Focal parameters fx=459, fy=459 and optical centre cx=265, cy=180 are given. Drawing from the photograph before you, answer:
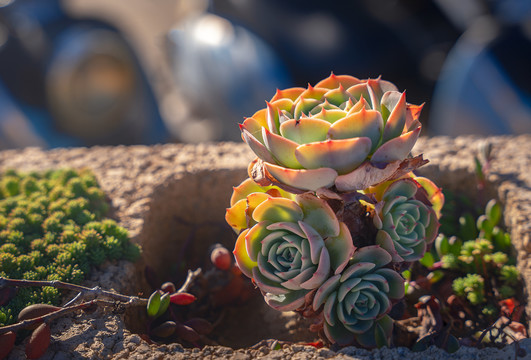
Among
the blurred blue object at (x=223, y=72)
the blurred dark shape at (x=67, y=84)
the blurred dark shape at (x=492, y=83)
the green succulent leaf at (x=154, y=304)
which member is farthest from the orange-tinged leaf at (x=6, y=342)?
the blurred dark shape at (x=67, y=84)

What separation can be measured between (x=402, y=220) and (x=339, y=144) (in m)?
0.34

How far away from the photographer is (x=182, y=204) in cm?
186

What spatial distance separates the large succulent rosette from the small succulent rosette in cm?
13

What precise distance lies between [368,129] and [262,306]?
0.96 metres

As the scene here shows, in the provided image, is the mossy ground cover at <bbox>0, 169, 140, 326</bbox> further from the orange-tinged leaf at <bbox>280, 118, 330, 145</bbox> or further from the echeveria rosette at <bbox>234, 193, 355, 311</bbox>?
the orange-tinged leaf at <bbox>280, 118, 330, 145</bbox>

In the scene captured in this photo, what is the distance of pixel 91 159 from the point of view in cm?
208

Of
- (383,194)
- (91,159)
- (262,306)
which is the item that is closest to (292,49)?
(91,159)

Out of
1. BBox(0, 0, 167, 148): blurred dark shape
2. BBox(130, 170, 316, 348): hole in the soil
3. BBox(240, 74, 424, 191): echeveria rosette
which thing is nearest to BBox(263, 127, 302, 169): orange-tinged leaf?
BBox(240, 74, 424, 191): echeveria rosette

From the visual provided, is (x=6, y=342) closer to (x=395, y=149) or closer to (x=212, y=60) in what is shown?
(x=395, y=149)

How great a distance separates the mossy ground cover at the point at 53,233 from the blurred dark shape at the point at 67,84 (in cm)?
208

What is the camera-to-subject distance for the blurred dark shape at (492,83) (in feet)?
9.62

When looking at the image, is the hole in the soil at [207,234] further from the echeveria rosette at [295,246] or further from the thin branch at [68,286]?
the echeveria rosette at [295,246]

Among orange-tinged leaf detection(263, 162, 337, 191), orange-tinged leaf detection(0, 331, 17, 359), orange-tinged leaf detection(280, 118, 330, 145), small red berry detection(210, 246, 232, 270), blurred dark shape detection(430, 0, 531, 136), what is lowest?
orange-tinged leaf detection(0, 331, 17, 359)

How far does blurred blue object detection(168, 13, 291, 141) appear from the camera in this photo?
3346 mm
